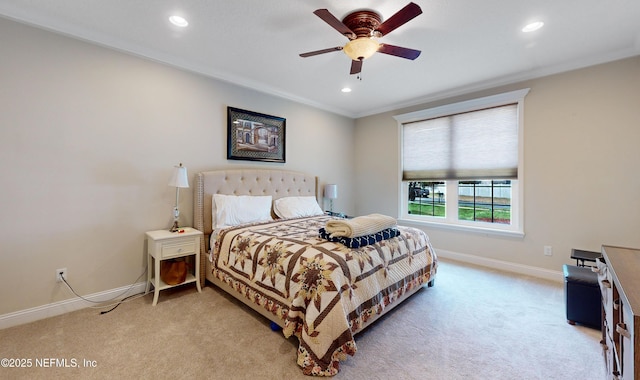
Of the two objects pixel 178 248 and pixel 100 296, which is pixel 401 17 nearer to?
pixel 178 248

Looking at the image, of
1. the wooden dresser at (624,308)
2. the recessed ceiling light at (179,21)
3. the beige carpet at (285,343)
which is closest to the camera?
the wooden dresser at (624,308)

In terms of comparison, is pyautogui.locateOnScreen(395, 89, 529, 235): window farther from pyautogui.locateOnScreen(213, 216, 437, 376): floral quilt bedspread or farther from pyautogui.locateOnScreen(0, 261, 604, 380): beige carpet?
pyautogui.locateOnScreen(213, 216, 437, 376): floral quilt bedspread

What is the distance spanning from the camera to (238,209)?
10.2 ft

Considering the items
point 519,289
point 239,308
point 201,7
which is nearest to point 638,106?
point 519,289

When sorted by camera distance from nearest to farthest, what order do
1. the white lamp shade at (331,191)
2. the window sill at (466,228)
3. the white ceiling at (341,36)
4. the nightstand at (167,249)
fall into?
the white ceiling at (341,36) < the nightstand at (167,249) < the window sill at (466,228) < the white lamp shade at (331,191)

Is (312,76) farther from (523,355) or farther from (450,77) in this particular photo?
(523,355)

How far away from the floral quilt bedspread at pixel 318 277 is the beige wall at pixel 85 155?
1.02 meters

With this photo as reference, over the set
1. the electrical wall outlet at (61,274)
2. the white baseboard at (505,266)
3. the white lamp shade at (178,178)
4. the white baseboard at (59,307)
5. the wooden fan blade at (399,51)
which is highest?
the wooden fan blade at (399,51)

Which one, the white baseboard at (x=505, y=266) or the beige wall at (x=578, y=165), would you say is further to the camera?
the white baseboard at (x=505, y=266)

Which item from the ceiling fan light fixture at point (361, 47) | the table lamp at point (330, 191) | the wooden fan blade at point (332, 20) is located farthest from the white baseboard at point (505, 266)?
the wooden fan blade at point (332, 20)

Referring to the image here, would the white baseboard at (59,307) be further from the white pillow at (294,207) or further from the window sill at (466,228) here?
the window sill at (466,228)

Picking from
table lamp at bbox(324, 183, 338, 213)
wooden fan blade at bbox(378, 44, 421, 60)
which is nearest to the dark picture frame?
table lamp at bbox(324, 183, 338, 213)

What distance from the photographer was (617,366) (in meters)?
1.20

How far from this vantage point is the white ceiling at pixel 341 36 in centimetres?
204
